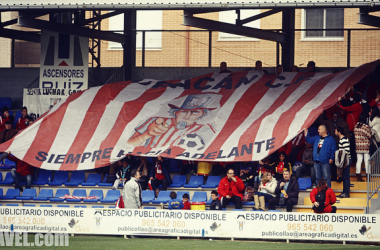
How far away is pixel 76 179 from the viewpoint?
1788cm

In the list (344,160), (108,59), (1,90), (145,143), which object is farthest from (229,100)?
(1,90)

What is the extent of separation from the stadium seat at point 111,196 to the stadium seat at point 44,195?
176 centimetres

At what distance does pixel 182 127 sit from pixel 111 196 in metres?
3.00

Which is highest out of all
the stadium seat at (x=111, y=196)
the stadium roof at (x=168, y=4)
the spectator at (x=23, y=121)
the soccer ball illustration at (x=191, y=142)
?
the stadium roof at (x=168, y=4)

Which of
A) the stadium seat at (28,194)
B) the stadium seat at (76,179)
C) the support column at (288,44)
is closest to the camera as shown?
the stadium seat at (28,194)

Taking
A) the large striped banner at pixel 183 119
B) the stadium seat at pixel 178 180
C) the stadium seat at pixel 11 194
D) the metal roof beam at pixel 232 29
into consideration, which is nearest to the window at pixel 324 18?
the metal roof beam at pixel 232 29

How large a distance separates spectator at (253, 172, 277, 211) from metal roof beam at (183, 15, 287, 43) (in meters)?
4.78

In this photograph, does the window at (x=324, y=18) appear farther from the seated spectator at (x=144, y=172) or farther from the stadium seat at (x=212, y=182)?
the seated spectator at (x=144, y=172)

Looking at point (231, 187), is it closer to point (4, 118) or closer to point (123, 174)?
point (123, 174)

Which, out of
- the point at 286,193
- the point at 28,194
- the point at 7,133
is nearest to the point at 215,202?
the point at 286,193

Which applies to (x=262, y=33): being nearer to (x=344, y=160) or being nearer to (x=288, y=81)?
(x=288, y=81)

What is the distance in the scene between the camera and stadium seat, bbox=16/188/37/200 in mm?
16895

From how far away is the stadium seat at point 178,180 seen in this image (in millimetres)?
16734

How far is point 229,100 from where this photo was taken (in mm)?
17766
